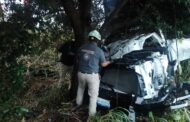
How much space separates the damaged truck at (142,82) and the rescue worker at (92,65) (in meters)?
0.37

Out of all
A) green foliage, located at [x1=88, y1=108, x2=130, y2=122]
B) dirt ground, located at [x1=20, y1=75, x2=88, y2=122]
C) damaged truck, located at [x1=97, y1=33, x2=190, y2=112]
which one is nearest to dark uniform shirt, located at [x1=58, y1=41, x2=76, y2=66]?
dirt ground, located at [x1=20, y1=75, x2=88, y2=122]

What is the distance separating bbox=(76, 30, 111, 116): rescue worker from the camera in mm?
9602

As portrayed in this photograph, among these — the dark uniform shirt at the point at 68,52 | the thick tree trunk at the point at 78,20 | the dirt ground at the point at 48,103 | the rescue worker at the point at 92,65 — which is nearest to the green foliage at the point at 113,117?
the rescue worker at the point at 92,65

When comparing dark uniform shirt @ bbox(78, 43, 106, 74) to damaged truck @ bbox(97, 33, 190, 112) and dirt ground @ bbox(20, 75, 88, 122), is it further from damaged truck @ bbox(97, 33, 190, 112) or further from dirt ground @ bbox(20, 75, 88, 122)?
dirt ground @ bbox(20, 75, 88, 122)

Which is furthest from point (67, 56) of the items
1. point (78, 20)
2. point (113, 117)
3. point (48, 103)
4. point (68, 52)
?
point (113, 117)

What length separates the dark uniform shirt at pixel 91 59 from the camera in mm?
9594

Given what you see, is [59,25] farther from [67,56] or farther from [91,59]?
[91,59]

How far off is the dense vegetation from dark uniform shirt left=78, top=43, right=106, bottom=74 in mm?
1263

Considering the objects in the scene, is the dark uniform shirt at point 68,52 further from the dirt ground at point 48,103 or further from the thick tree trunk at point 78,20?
the dirt ground at point 48,103

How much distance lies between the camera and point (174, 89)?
33.1ft

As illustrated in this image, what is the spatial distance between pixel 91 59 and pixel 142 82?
4.14 ft

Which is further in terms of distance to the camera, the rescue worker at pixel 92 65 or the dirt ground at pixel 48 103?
the dirt ground at pixel 48 103

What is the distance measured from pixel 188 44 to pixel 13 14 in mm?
4921

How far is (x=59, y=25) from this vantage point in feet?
39.6
